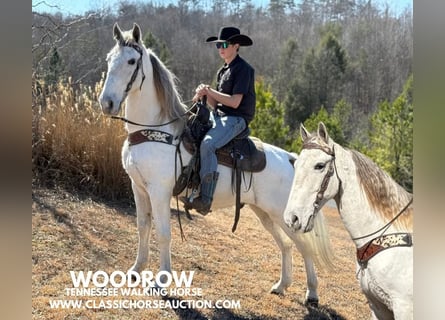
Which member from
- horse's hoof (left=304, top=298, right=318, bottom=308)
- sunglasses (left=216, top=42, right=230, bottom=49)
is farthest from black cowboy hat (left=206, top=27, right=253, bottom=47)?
horse's hoof (left=304, top=298, right=318, bottom=308)

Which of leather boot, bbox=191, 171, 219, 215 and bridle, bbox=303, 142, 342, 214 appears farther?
leather boot, bbox=191, 171, 219, 215

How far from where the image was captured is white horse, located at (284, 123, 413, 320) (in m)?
2.37

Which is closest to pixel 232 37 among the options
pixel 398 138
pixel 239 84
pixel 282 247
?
pixel 239 84

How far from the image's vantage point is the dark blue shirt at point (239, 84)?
2957 mm

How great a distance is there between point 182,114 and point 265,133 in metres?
0.55

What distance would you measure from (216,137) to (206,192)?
340 mm

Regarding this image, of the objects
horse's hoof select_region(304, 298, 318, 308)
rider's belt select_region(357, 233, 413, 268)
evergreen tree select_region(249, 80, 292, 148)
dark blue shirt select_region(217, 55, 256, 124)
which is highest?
dark blue shirt select_region(217, 55, 256, 124)

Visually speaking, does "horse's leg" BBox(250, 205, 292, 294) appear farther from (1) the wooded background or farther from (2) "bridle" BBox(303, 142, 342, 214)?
(2) "bridle" BBox(303, 142, 342, 214)

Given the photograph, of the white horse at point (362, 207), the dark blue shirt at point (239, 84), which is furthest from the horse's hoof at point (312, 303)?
the dark blue shirt at point (239, 84)

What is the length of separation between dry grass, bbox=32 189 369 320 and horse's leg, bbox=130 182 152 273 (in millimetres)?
52

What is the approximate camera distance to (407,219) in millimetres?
2543

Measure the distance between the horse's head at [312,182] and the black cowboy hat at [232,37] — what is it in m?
0.86
